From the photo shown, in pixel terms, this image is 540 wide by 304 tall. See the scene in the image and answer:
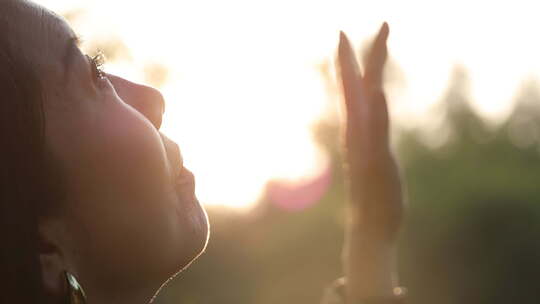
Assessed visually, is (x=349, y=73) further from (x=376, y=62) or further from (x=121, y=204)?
(x=121, y=204)

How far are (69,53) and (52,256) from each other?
0.60 m

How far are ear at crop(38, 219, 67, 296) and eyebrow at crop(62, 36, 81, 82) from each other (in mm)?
438

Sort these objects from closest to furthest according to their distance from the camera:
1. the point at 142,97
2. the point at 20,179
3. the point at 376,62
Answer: the point at 20,179
the point at 142,97
the point at 376,62

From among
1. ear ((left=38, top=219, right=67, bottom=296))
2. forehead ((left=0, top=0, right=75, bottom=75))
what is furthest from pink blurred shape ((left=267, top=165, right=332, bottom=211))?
ear ((left=38, top=219, right=67, bottom=296))

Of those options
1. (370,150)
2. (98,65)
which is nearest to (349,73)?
(370,150)

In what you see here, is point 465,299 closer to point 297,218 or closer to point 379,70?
point 297,218

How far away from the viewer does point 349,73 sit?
359 centimetres

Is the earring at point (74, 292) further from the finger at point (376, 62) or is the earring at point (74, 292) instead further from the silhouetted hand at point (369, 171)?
the finger at point (376, 62)

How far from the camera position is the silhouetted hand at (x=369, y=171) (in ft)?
11.6

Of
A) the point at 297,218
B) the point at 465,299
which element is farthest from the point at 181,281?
the point at 465,299

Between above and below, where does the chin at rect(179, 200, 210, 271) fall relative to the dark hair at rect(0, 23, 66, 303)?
below

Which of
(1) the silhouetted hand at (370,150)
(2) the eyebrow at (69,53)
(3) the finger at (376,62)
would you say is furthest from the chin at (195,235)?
(3) the finger at (376,62)

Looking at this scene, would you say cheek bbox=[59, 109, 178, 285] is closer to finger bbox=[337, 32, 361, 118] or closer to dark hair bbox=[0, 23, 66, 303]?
dark hair bbox=[0, 23, 66, 303]

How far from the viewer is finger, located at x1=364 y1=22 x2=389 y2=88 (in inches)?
144
